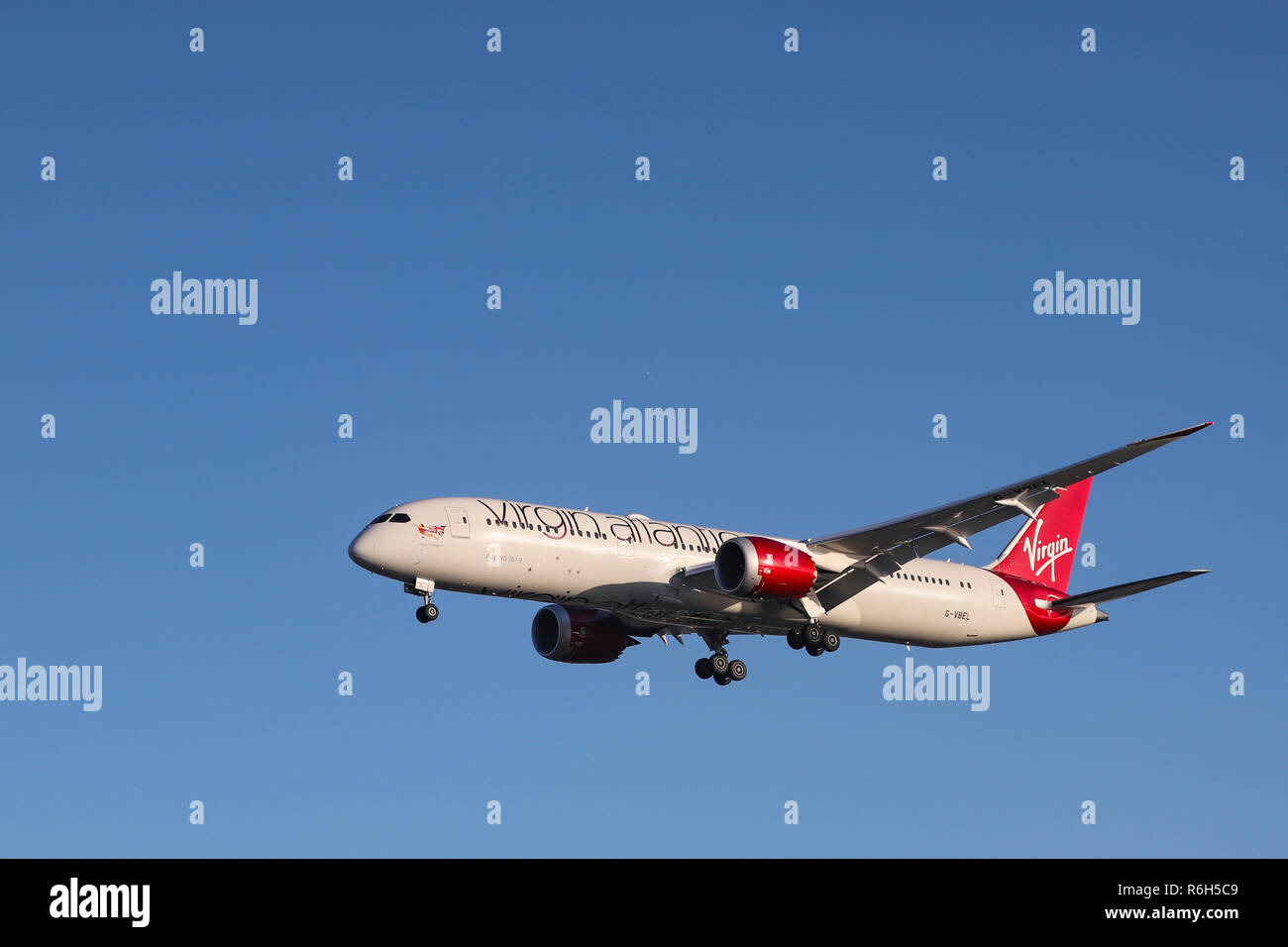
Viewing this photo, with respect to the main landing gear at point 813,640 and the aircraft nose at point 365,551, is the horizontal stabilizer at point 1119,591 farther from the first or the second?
the aircraft nose at point 365,551

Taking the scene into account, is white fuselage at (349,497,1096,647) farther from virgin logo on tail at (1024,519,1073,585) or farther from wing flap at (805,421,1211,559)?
virgin logo on tail at (1024,519,1073,585)

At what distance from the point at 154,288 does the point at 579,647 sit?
19.7 meters

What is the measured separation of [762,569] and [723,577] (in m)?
1.52

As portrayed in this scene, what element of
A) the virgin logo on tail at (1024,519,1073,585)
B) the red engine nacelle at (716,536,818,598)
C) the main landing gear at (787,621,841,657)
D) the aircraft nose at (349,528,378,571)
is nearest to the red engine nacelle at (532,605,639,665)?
the main landing gear at (787,621,841,657)

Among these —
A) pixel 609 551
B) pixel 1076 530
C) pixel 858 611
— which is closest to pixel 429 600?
pixel 609 551

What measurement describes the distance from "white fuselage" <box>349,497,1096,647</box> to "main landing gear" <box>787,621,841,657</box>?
12.4 inches

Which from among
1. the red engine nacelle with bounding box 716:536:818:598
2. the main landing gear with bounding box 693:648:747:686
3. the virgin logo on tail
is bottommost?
the main landing gear with bounding box 693:648:747:686

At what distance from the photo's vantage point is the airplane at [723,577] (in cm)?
4709

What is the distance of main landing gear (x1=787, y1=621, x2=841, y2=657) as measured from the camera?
5316 cm

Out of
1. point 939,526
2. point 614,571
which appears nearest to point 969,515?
point 939,526

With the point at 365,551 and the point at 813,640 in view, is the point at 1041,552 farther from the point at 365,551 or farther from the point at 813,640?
the point at 365,551

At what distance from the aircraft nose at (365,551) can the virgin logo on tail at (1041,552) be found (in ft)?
93.8
